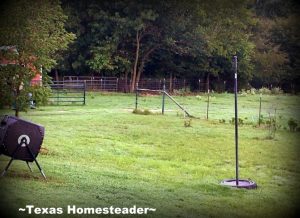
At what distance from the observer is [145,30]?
32.8m

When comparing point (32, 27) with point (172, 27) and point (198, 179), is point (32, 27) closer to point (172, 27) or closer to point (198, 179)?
point (198, 179)

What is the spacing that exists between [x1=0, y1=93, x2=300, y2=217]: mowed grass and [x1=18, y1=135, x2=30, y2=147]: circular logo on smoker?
21.0 inches

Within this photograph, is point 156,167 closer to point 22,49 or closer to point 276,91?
point 22,49

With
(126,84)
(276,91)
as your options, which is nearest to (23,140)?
(276,91)

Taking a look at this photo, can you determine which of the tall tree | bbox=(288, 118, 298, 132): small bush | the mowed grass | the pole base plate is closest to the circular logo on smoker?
the mowed grass

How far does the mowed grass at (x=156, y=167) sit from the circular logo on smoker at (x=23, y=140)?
533 millimetres

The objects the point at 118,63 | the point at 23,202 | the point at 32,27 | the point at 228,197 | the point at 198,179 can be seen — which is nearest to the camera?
the point at 23,202

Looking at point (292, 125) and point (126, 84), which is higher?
point (126, 84)

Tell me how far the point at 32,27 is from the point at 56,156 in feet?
8.40

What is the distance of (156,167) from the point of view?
992 cm

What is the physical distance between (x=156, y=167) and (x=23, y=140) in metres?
3.43

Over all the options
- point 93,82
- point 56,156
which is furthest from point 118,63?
point 56,156

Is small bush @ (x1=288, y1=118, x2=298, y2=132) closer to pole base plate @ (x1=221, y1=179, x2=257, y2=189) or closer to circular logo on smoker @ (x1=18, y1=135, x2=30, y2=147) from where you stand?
pole base plate @ (x1=221, y1=179, x2=257, y2=189)

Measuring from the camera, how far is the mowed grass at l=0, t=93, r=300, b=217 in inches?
262
